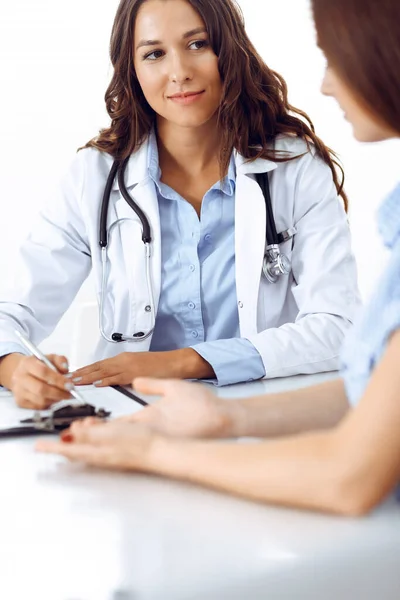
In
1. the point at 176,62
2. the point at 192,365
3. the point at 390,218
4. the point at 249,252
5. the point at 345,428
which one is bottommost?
the point at 192,365

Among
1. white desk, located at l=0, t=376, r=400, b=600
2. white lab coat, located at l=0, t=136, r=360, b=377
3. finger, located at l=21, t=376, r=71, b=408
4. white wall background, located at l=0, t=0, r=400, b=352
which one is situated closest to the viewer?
white desk, located at l=0, t=376, r=400, b=600

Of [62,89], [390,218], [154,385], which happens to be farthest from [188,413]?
[62,89]

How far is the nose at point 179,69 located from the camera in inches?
67.5

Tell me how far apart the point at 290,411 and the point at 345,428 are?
0.26 meters

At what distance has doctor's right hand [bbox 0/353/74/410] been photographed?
1281mm

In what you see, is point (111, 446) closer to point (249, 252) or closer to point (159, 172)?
point (249, 252)

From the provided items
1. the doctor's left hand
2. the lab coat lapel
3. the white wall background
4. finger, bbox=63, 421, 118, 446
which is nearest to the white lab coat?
the lab coat lapel

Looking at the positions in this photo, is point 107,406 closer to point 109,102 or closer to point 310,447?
point 310,447

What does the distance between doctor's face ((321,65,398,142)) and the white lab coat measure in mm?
768

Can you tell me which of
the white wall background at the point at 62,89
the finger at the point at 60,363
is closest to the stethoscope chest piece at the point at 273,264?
the finger at the point at 60,363

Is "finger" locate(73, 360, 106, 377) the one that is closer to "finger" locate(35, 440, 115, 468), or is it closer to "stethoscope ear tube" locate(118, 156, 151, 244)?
"stethoscope ear tube" locate(118, 156, 151, 244)

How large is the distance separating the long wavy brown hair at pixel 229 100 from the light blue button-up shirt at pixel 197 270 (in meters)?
0.10

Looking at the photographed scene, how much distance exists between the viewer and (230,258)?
1.79 metres

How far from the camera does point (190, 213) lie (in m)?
1.80
